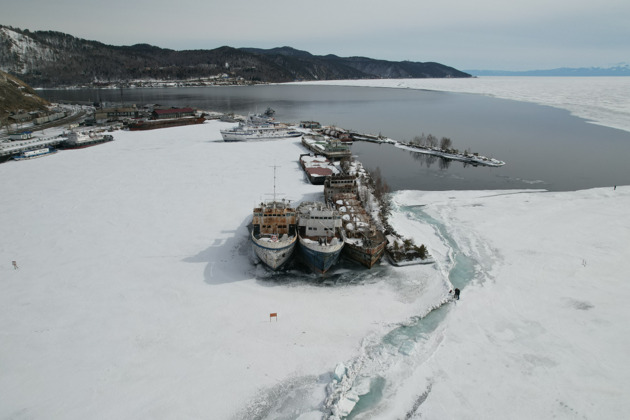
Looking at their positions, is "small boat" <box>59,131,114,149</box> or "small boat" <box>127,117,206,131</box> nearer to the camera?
"small boat" <box>59,131,114,149</box>

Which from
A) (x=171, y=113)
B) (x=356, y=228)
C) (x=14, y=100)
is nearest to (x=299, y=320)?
(x=356, y=228)

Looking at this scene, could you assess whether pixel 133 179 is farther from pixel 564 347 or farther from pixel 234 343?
pixel 564 347

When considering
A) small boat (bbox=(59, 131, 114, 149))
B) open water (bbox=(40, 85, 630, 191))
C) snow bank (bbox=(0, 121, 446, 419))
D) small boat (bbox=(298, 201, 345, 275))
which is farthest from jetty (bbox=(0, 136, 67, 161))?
open water (bbox=(40, 85, 630, 191))

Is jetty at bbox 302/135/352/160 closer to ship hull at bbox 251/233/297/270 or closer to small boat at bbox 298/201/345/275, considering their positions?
small boat at bbox 298/201/345/275

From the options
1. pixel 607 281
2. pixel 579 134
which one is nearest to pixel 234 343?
pixel 607 281

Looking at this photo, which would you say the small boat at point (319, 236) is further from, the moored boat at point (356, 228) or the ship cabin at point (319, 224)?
the moored boat at point (356, 228)
